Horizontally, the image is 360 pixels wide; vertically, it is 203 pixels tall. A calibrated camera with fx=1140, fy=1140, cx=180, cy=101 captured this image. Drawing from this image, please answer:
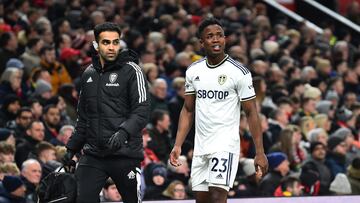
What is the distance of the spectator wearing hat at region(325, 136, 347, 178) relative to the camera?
14.1 metres

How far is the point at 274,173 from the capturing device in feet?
41.6

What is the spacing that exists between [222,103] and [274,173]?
4.13 meters

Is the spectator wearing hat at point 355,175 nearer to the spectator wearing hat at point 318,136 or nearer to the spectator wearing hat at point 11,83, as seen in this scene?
the spectator wearing hat at point 318,136

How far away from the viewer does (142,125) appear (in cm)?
839

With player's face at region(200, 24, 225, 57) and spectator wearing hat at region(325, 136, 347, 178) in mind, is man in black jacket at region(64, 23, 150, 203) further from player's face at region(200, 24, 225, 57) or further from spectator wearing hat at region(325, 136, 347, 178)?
spectator wearing hat at region(325, 136, 347, 178)

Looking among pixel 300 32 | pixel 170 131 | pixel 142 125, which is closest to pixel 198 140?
pixel 142 125

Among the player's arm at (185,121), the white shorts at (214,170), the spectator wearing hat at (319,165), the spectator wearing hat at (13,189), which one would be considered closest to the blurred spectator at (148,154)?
the spectator wearing hat at (319,165)

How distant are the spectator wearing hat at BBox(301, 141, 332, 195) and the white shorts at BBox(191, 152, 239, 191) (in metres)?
4.48

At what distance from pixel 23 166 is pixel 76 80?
360 centimetres

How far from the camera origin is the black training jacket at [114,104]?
846 cm

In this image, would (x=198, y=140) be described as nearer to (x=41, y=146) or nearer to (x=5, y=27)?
(x=41, y=146)

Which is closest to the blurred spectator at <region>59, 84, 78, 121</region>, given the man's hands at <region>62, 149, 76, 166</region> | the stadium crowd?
the stadium crowd

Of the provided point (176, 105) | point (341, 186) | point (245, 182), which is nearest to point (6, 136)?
point (245, 182)

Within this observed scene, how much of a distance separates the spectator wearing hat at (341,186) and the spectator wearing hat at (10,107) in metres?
3.74
